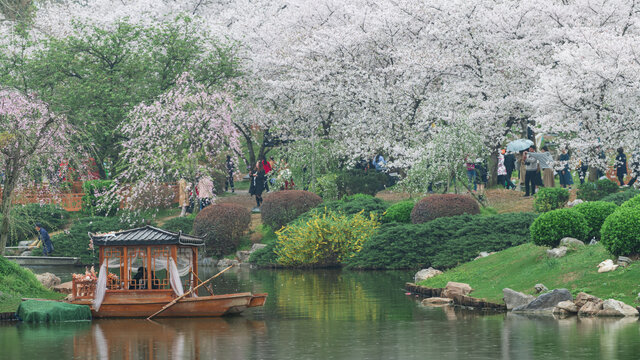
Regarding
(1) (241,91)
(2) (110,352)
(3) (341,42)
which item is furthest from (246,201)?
(2) (110,352)

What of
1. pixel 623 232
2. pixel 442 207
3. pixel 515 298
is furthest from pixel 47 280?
pixel 623 232

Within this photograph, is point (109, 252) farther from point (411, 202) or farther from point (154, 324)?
point (411, 202)

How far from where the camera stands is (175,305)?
22094 mm

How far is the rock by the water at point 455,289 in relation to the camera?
23.3 m

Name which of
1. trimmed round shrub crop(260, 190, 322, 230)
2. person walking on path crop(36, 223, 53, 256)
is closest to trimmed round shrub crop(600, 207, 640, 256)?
trimmed round shrub crop(260, 190, 322, 230)

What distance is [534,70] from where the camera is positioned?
131ft

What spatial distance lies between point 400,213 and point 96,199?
1793 cm

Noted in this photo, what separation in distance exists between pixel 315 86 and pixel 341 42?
2743 mm

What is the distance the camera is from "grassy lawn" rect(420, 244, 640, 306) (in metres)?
20.3

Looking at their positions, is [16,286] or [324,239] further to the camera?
[324,239]

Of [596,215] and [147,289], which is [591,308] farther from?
[147,289]

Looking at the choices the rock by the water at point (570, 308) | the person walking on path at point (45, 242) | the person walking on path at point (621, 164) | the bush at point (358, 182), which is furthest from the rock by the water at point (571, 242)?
the person walking on path at point (45, 242)

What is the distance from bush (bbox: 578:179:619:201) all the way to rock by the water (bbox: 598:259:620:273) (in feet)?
46.6

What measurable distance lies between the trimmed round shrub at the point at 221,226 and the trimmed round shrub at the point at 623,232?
20762 mm
